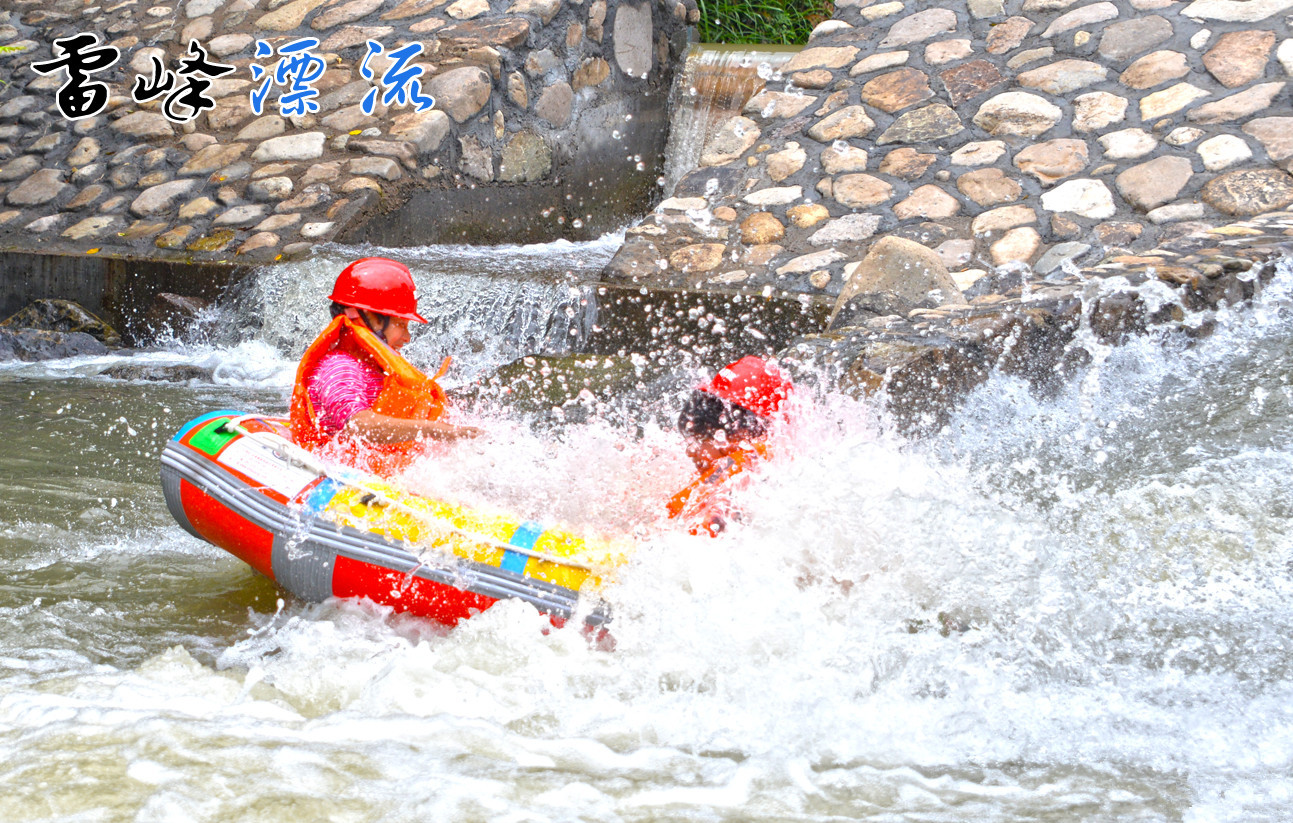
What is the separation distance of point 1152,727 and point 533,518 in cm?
190

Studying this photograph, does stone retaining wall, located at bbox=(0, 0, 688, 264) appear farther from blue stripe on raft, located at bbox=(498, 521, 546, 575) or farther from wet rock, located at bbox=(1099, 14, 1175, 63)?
blue stripe on raft, located at bbox=(498, 521, 546, 575)

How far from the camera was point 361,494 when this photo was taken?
11.4 feet

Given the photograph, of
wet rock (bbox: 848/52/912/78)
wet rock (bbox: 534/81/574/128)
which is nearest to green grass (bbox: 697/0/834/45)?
wet rock (bbox: 534/81/574/128)

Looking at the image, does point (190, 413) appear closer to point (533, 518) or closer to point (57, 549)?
point (57, 549)

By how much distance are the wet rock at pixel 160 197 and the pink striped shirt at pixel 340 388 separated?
215 inches

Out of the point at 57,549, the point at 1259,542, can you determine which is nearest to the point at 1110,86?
the point at 1259,542

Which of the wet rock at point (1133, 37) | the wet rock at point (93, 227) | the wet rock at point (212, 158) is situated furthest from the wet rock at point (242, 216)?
the wet rock at point (1133, 37)

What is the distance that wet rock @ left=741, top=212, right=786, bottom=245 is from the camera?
7.09 meters

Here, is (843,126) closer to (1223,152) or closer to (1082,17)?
(1082,17)

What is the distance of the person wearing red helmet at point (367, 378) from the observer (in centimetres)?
360

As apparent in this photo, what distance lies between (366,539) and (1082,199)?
4.95 metres

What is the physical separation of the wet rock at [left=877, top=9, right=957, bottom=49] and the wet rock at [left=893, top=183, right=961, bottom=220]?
1712mm

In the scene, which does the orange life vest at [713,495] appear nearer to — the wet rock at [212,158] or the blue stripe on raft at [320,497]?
the blue stripe on raft at [320,497]

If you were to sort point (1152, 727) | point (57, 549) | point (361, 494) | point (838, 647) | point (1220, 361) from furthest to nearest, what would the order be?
point (1220, 361) < point (57, 549) < point (361, 494) < point (838, 647) < point (1152, 727)
